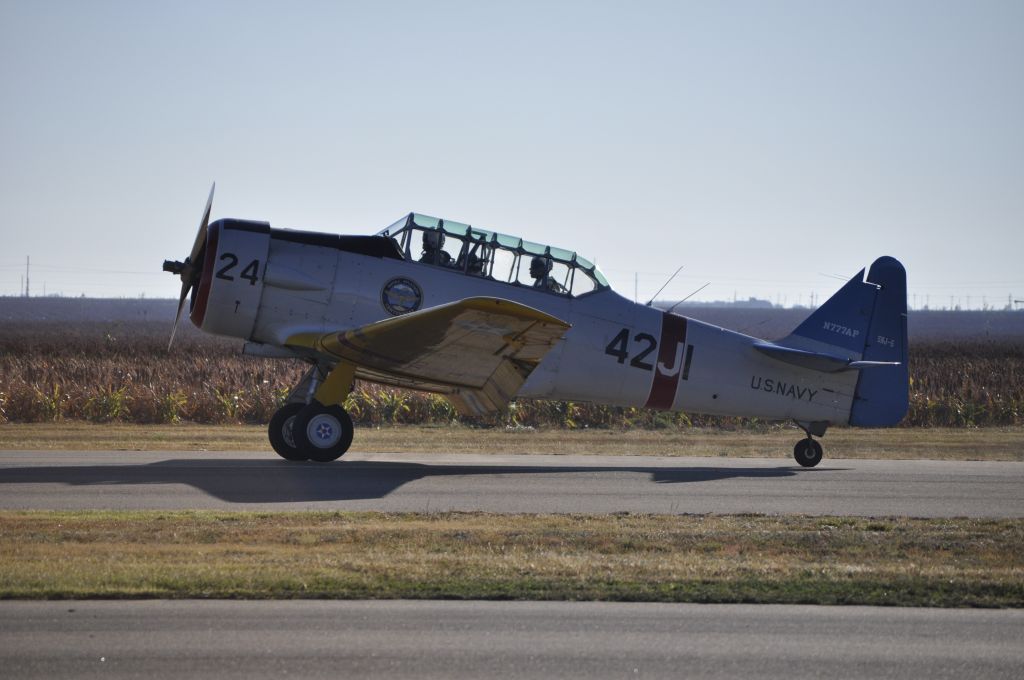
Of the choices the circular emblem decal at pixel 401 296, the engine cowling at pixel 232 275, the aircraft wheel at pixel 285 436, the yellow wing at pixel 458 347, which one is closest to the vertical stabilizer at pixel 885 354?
the yellow wing at pixel 458 347

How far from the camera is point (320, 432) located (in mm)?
15008

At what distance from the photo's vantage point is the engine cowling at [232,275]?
1501cm

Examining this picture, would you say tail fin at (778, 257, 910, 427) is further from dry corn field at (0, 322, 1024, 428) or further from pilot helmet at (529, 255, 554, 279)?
dry corn field at (0, 322, 1024, 428)

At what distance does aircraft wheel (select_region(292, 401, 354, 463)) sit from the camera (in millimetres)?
14969

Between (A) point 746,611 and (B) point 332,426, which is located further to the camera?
(B) point 332,426

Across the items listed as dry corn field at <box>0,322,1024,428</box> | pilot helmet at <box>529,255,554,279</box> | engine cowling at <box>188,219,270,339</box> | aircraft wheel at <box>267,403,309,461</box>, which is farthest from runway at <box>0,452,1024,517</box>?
dry corn field at <box>0,322,1024,428</box>

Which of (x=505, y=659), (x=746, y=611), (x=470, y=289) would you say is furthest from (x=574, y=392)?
(x=505, y=659)

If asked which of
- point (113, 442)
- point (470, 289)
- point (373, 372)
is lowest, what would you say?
point (113, 442)

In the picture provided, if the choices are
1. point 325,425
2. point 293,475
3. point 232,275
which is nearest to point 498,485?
point 293,475

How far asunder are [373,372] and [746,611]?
344 inches

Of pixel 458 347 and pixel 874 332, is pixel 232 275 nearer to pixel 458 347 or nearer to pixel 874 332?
pixel 458 347

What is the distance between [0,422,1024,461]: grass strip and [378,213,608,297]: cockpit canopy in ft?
11.0

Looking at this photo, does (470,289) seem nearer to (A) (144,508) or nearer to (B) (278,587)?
(A) (144,508)

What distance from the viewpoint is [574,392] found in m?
16.1
